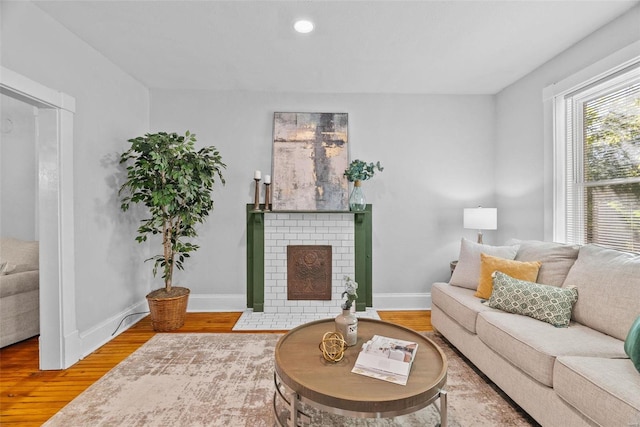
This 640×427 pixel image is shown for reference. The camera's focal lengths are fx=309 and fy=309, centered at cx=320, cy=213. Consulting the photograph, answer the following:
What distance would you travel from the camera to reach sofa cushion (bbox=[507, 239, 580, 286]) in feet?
7.32

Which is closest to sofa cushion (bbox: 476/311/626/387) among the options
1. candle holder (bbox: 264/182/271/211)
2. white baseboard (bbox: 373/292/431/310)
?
white baseboard (bbox: 373/292/431/310)

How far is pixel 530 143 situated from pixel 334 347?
2960mm

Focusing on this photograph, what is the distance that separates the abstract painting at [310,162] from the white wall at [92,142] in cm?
160

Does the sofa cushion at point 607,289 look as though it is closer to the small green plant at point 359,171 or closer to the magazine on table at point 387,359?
the magazine on table at point 387,359

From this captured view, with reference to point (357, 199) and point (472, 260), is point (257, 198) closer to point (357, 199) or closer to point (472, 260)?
point (357, 199)

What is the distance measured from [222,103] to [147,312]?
260cm

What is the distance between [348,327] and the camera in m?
1.76

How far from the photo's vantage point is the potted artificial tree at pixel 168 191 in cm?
290

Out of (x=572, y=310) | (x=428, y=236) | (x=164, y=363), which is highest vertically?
(x=428, y=236)

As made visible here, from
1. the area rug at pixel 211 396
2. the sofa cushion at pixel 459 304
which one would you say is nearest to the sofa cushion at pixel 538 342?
the sofa cushion at pixel 459 304

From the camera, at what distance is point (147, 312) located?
3.57 metres

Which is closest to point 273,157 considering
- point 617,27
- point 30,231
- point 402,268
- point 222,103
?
point 222,103

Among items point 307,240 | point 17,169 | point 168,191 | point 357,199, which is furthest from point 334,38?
point 17,169

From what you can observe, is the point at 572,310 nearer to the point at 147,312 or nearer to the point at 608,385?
the point at 608,385
